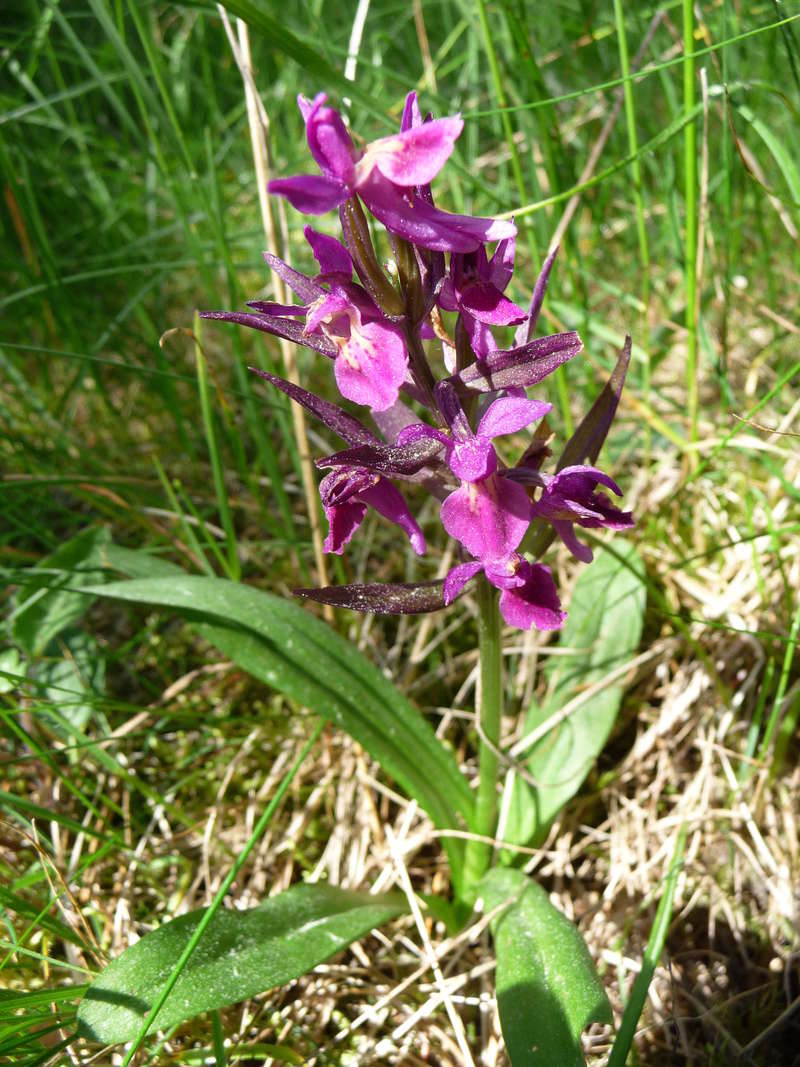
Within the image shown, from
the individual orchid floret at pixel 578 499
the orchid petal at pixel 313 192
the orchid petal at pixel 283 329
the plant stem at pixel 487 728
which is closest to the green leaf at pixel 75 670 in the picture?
the plant stem at pixel 487 728

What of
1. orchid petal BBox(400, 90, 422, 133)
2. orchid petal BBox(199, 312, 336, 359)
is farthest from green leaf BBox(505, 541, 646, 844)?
orchid petal BBox(400, 90, 422, 133)

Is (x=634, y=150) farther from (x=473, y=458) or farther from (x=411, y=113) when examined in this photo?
(x=473, y=458)

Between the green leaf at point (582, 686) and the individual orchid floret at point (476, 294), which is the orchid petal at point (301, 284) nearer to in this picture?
the individual orchid floret at point (476, 294)

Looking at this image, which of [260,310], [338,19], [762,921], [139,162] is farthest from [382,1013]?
[338,19]

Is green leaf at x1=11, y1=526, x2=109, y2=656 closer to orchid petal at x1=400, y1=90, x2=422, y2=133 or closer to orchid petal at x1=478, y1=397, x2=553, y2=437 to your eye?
orchid petal at x1=478, y1=397, x2=553, y2=437

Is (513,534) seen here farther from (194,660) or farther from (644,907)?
(194,660)

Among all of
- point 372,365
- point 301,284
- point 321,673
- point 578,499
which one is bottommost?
point 321,673

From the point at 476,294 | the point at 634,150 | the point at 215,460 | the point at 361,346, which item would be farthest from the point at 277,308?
the point at 634,150
